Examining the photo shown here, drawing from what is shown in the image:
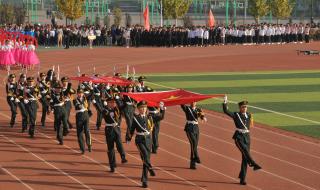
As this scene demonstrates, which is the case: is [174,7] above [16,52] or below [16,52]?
above

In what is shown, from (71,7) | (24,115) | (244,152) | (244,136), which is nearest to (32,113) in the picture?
(24,115)

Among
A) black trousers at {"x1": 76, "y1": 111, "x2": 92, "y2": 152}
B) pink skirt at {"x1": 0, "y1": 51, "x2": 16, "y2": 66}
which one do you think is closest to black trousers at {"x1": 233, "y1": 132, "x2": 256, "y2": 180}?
black trousers at {"x1": 76, "y1": 111, "x2": 92, "y2": 152}

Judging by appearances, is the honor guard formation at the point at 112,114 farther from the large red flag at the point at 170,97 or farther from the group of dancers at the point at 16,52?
the group of dancers at the point at 16,52

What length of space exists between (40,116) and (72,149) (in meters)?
6.25

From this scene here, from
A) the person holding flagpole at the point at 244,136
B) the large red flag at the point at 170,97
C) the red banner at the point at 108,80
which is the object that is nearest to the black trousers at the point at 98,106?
the red banner at the point at 108,80

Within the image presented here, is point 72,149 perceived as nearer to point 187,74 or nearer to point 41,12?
point 187,74

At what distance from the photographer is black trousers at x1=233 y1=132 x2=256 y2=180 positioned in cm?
1647

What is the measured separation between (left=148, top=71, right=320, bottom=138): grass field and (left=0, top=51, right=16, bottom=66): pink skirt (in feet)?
26.4

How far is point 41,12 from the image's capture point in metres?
88.1

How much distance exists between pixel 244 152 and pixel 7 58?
90.4 ft

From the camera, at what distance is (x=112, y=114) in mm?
17906

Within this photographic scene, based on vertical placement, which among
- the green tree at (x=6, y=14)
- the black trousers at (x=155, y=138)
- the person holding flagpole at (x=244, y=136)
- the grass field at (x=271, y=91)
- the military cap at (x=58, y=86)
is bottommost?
the grass field at (x=271, y=91)

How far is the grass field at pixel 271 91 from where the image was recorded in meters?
25.6

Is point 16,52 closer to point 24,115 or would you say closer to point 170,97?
point 24,115
